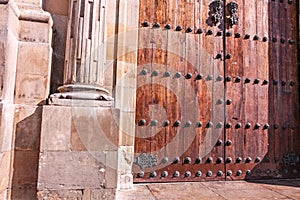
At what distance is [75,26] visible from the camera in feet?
6.66

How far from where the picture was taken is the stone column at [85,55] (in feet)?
6.43

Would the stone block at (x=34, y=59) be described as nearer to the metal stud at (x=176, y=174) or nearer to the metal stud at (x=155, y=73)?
the metal stud at (x=155, y=73)

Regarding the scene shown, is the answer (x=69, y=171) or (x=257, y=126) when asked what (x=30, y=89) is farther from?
(x=257, y=126)

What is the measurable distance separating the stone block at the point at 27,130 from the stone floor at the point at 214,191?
768mm

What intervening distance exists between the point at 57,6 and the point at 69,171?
1284 millimetres

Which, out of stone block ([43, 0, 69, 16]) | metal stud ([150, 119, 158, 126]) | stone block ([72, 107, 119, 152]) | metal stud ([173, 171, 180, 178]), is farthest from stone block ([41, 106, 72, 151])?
metal stud ([173, 171, 180, 178])

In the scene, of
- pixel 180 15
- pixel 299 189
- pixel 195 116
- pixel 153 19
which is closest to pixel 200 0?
pixel 180 15

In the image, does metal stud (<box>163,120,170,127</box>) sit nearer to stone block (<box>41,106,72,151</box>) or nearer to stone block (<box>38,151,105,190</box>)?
stone block (<box>38,151,105,190</box>)

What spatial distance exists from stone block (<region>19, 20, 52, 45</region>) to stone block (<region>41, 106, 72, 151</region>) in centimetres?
54

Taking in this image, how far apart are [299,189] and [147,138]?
149cm

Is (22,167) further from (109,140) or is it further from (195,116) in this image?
(195,116)

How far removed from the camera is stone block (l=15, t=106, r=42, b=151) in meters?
1.87

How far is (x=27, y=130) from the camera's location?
1.87m

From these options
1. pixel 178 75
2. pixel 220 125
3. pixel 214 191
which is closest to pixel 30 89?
pixel 178 75
